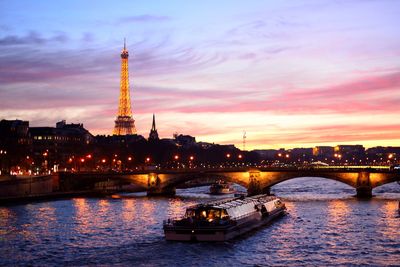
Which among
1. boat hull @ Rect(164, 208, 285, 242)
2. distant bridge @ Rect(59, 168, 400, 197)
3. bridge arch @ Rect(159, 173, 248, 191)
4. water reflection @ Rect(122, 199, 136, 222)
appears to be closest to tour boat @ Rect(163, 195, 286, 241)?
boat hull @ Rect(164, 208, 285, 242)

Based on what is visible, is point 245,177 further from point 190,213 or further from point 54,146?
point 54,146

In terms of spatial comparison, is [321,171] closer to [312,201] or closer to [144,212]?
[312,201]

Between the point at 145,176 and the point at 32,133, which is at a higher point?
the point at 32,133

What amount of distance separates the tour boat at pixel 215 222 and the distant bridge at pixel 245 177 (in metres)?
36.2

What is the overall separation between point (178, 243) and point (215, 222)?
375cm

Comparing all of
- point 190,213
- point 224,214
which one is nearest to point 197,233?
point 190,213

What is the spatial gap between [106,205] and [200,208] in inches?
1329

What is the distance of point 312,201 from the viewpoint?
87.2m

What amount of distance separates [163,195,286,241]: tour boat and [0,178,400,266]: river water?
74 centimetres

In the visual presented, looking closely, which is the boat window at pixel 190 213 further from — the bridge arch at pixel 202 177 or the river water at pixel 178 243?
the bridge arch at pixel 202 177

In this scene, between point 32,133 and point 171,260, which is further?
point 32,133

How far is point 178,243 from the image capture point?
157 feet

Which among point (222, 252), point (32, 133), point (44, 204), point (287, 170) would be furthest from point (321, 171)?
point (32, 133)

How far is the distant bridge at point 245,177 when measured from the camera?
93875mm
